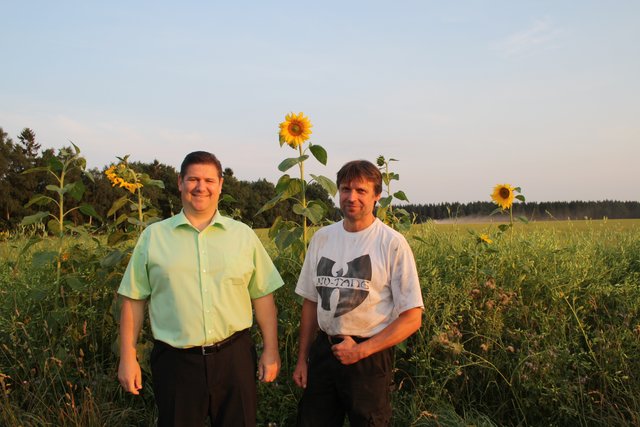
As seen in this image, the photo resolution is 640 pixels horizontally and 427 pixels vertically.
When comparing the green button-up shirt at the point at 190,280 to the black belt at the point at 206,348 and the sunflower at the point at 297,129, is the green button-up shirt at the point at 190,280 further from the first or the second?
the sunflower at the point at 297,129

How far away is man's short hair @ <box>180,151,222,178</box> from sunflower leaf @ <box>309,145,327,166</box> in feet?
3.39

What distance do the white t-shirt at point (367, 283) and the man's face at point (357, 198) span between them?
86mm

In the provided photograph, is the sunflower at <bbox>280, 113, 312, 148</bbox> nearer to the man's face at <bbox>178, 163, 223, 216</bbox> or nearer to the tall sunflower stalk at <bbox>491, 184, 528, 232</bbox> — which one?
the man's face at <bbox>178, 163, 223, 216</bbox>

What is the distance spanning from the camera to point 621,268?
476 cm

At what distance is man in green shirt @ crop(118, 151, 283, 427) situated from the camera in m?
2.21

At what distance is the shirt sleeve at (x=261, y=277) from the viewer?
2.41 metres

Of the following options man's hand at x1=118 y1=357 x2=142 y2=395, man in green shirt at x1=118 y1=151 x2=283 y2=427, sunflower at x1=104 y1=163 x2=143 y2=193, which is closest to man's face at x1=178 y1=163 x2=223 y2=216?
man in green shirt at x1=118 y1=151 x2=283 y2=427

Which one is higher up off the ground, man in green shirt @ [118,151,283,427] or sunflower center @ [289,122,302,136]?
sunflower center @ [289,122,302,136]

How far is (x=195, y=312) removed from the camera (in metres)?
2.23

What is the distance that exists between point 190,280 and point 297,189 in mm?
1172

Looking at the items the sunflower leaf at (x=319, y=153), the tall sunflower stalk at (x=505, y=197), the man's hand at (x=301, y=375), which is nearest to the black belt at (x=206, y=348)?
the man's hand at (x=301, y=375)

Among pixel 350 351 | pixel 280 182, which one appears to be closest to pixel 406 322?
pixel 350 351

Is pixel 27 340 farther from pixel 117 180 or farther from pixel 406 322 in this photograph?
pixel 406 322

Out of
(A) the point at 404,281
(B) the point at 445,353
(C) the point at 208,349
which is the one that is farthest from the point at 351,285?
(B) the point at 445,353
